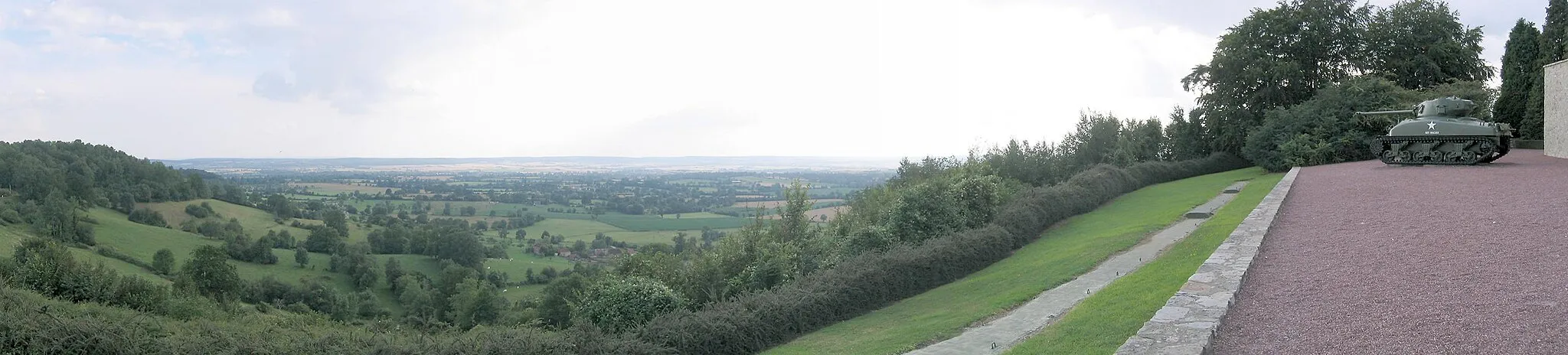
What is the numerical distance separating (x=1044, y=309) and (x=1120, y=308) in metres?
1.94

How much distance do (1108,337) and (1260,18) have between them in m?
35.7

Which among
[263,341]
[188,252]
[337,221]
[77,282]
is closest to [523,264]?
[337,221]

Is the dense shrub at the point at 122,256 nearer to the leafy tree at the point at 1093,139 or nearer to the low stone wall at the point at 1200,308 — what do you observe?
the leafy tree at the point at 1093,139

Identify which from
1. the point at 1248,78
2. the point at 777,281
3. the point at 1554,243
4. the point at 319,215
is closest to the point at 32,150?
the point at 319,215

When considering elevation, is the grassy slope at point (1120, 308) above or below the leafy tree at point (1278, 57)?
below

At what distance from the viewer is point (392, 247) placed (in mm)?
68500

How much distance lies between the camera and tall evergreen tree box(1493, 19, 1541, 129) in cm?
3725

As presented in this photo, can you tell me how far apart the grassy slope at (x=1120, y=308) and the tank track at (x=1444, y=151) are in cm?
1392

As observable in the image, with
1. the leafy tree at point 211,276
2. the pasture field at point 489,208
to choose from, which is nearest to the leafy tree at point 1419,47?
the leafy tree at point 211,276

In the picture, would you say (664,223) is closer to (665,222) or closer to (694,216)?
(665,222)

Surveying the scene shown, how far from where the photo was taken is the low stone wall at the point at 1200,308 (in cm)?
504

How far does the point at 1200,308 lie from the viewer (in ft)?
19.4

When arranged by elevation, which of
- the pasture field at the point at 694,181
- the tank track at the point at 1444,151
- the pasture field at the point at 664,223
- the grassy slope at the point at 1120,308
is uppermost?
the tank track at the point at 1444,151

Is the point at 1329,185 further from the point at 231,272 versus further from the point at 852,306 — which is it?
the point at 231,272
